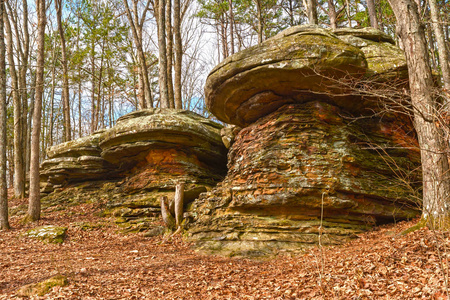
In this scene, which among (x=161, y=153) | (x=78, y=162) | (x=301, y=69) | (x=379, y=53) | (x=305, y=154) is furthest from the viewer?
(x=78, y=162)

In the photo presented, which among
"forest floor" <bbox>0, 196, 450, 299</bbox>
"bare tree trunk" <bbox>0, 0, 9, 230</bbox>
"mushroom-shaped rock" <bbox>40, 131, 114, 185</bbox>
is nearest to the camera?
"forest floor" <bbox>0, 196, 450, 299</bbox>

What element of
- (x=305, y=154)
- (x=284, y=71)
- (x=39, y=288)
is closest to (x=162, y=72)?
(x=284, y=71)

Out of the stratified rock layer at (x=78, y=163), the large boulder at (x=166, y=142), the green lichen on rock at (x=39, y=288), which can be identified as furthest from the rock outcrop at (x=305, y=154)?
the stratified rock layer at (x=78, y=163)

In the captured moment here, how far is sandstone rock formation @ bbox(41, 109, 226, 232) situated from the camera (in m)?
11.9

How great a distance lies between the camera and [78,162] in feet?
48.9

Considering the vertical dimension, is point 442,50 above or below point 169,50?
below

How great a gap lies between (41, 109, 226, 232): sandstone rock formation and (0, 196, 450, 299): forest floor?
9.67 ft

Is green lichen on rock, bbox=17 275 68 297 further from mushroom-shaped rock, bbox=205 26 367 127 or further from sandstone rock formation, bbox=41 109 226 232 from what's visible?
mushroom-shaped rock, bbox=205 26 367 127

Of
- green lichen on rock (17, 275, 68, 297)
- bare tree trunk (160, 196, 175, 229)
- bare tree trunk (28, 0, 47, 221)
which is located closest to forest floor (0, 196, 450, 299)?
green lichen on rock (17, 275, 68, 297)

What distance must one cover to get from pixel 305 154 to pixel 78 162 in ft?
37.4

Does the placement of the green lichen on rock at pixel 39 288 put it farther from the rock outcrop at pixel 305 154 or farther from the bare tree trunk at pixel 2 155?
the bare tree trunk at pixel 2 155

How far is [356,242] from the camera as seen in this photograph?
7289 mm

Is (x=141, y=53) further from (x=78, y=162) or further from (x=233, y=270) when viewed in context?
(x=233, y=270)

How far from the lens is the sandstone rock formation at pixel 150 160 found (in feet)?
39.0
